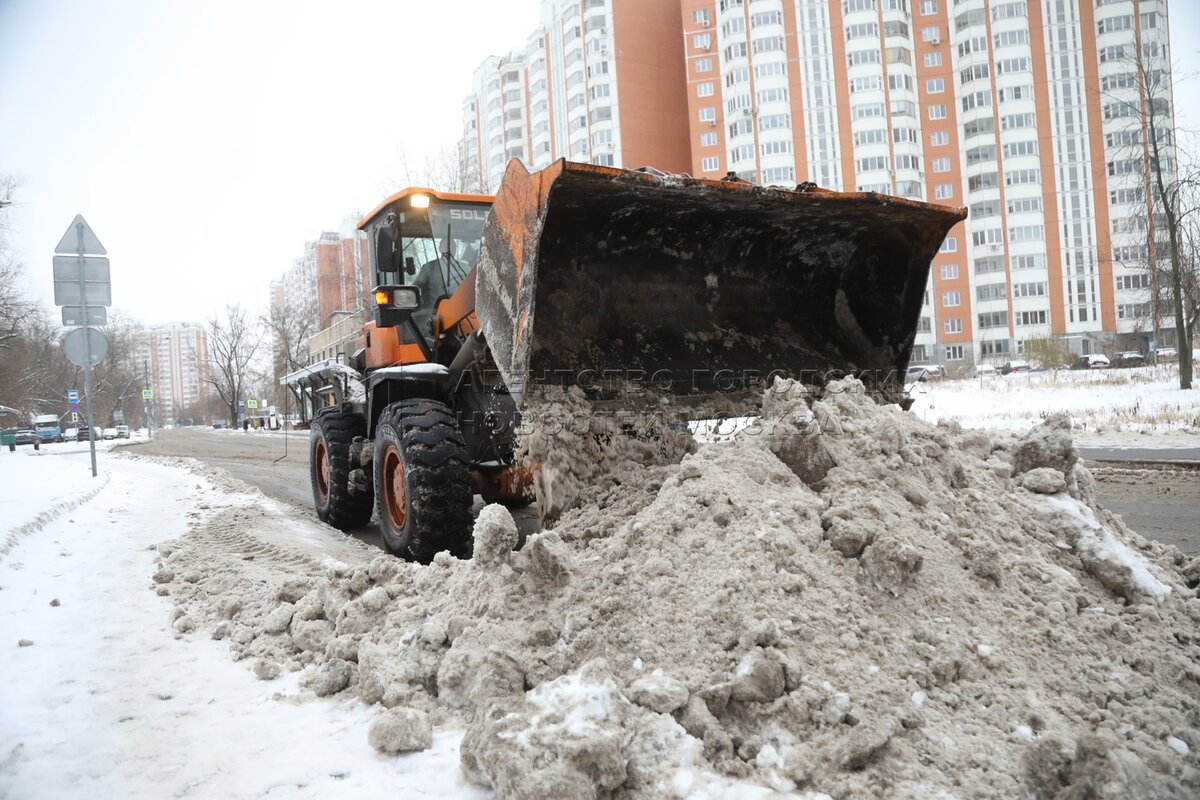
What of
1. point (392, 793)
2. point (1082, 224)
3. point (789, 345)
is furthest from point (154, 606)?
point (1082, 224)

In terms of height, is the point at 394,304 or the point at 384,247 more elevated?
the point at 384,247

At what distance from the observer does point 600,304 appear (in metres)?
4.49

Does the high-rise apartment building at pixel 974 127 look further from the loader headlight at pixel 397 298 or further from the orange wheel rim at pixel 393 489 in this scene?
the orange wheel rim at pixel 393 489

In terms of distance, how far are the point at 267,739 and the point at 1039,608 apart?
2.62 meters

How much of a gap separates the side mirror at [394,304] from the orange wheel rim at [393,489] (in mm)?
916

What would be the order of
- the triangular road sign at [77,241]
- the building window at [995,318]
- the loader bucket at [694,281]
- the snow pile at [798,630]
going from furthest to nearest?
1. the building window at [995,318]
2. the triangular road sign at [77,241]
3. the loader bucket at [694,281]
4. the snow pile at [798,630]

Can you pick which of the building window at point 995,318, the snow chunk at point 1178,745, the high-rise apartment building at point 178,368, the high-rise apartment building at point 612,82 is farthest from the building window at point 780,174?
the snow chunk at point 1178,745

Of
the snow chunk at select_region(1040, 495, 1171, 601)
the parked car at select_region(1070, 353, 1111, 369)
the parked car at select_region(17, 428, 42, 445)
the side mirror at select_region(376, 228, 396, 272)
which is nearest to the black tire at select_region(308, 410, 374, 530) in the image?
the side mirror at select_region(376, 228, 396, 272)

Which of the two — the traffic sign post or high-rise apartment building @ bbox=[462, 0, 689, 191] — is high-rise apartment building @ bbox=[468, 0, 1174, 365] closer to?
high-rise apartment building @ bbox=[462, 0, 689, 191]

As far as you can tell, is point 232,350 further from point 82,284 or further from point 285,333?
point 82,284

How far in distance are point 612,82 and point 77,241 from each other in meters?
54.5

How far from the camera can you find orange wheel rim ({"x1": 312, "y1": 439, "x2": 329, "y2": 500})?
720 centimetres

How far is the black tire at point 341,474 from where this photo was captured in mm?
6461

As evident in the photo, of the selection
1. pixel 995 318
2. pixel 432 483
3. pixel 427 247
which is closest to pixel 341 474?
pixel 427 247
